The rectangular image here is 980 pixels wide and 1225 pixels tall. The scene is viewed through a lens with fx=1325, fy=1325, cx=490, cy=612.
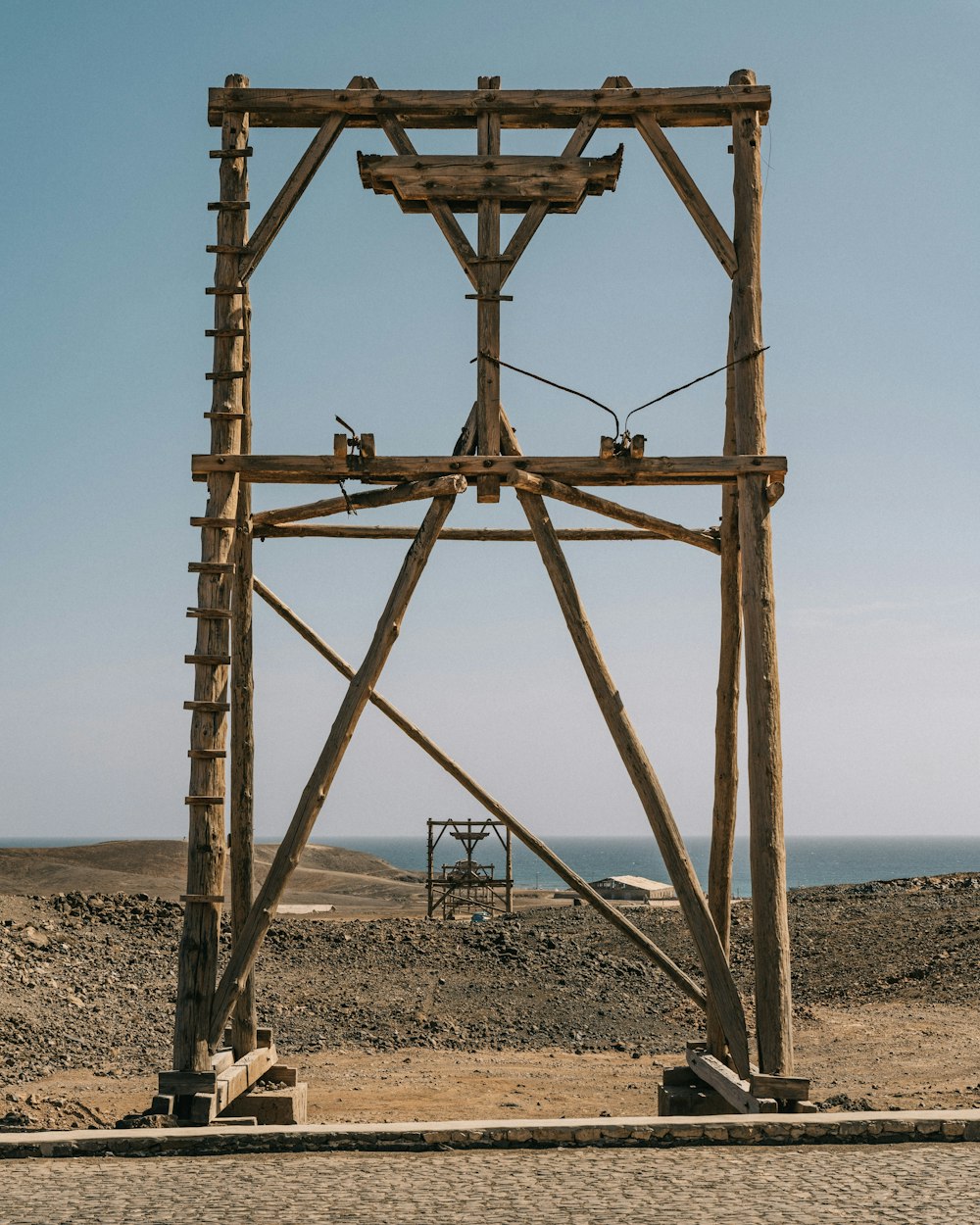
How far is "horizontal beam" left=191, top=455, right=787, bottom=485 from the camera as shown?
409 inches

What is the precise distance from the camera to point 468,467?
34.3 feet

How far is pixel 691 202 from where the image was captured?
Result: 10.6 metres

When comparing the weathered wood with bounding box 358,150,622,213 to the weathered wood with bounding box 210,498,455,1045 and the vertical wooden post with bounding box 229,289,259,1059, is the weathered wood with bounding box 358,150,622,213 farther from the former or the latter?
the weathered wood with bounding box 210,498,455,1045

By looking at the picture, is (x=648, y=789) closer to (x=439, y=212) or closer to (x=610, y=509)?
(x=610, y=509)

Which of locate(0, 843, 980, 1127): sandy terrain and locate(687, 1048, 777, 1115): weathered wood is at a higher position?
locate(687, 1048, 777, 1115): weathered wood

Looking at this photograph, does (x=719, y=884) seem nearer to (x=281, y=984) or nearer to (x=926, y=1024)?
(x=926, y=1024)

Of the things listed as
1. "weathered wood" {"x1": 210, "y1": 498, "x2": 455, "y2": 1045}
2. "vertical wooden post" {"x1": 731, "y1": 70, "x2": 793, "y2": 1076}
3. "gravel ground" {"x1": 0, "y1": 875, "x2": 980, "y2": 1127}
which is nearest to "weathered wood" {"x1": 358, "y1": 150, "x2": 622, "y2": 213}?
"vertical wooden post" {"x1": 731, "y1": 70, "x2": 793, "y2": 1076}

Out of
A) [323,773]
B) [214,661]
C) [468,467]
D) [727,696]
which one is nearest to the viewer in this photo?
[323,773]

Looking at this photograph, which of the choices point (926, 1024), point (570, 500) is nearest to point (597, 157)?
point (570, 500)

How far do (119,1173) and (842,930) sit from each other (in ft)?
54.0

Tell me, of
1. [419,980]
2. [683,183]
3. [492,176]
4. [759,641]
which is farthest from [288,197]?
[419,980]

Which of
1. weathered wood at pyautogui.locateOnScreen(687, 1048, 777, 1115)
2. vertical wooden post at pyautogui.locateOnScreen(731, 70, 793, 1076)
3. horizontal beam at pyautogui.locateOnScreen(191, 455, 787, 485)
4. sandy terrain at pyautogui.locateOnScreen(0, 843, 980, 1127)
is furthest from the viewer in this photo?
sandy terrain at pyautogui.locateOnScreen(0, 843, 980, 1127)

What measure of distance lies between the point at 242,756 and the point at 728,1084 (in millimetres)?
4942

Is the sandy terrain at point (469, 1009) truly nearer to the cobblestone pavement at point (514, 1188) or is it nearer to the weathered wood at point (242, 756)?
the weathered wood at point (242, 756)
